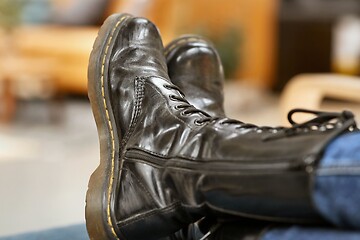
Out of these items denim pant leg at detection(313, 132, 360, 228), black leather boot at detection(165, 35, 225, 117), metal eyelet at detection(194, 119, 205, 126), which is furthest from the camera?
black leather boot at detection(165, 35, 225, 117)

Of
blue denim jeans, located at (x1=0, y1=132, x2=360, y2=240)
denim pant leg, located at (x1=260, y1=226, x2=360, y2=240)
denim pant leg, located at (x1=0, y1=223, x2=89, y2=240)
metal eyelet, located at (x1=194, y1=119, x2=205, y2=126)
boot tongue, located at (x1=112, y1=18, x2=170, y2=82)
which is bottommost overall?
denim pant leg, located at (x1=0, y1=223, x2=89, y2=240)

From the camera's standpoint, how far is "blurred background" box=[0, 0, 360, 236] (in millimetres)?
3908

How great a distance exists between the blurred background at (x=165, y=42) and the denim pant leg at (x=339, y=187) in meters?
2.23

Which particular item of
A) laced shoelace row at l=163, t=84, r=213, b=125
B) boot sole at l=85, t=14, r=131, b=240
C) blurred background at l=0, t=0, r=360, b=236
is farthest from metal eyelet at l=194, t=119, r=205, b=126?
blurred background at l=0, t=0, r=360, b=236

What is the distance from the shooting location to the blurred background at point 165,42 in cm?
391

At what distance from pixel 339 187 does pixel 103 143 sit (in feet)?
1.37

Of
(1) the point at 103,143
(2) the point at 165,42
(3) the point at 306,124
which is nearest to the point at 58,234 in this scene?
(1) the point at 103,143

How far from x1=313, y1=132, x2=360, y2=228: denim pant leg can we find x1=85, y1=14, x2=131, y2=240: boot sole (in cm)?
32

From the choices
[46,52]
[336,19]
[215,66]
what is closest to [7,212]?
[215,66]

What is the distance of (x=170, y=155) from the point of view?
930 millimetres

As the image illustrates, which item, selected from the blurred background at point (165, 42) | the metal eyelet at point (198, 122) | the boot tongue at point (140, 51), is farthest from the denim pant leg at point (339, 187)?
the blurred background at point (165, 42)

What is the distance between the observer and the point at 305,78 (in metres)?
1.80

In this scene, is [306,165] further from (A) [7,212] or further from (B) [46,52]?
(B) [46,52]

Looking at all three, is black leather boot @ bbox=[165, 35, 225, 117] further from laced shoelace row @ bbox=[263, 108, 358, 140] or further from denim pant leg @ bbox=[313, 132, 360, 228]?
denim pant leg @ bbox=[313, 132, 360, 228]
